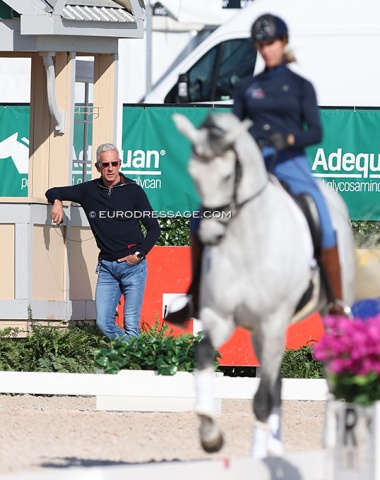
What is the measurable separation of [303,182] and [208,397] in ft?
4.69

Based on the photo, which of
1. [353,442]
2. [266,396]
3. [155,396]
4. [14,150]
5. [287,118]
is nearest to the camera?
[353,442]

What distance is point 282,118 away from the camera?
7441 millimetres

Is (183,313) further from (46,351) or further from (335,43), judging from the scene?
(335,43)

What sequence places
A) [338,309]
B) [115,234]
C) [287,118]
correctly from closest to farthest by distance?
[287,118] → [338,309] → [115,234]

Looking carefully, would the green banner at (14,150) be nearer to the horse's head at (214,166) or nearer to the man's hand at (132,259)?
→ the man's hand at (132,259)

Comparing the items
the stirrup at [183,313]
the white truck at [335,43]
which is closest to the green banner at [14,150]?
the white truck at [335,43]

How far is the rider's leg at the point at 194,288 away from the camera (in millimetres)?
Answer: 7293

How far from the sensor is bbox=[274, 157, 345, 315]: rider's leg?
7395 mm

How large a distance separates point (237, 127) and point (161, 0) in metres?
24.9

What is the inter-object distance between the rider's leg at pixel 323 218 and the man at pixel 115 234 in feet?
14.8

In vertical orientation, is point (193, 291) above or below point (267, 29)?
below

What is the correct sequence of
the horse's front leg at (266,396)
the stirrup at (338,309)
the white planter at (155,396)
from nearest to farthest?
the horse's front leg at (266,396)
the stirrup at (338,309)
the white planter at (155,396)

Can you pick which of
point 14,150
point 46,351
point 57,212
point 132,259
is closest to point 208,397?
point 132,259

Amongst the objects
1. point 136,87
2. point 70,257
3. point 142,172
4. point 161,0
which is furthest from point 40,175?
point 161,0
